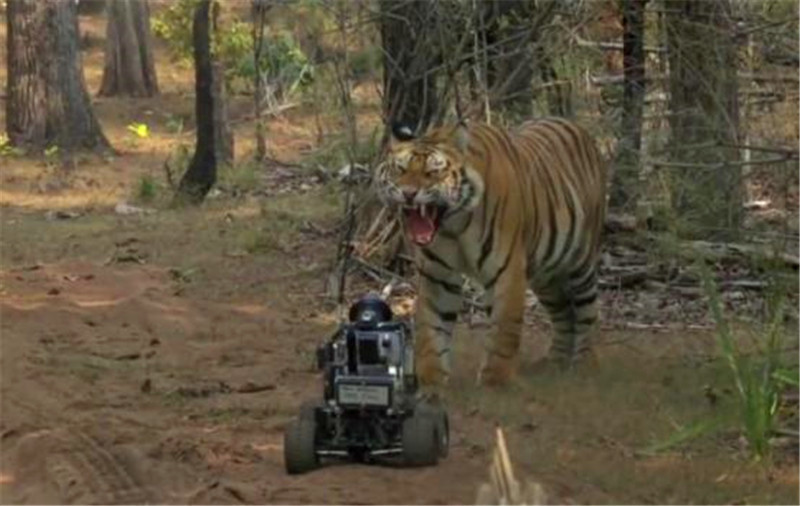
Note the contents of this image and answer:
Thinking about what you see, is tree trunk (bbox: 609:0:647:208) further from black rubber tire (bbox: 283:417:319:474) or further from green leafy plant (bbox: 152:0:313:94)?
green leafy plant (bbox: 152:0:313:94)

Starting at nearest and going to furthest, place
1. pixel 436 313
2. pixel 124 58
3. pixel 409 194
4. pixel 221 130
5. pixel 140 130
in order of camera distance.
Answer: pixel 409 194, pixel 436 313, pixel 221 130, pixel 140 130, pixel 124 58

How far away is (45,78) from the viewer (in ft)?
72.6

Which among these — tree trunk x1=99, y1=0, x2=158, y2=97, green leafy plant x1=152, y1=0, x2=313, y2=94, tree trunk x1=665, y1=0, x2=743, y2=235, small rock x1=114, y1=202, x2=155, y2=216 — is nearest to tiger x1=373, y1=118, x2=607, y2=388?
tree trunk x1=665, y1=0, x2=743, y2=235

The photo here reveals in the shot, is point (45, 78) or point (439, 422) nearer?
point (439, 422)

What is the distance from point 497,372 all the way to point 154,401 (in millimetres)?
1676

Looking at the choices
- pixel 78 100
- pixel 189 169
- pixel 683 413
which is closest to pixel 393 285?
pixel 683 413

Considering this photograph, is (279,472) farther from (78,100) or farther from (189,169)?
(78,100)

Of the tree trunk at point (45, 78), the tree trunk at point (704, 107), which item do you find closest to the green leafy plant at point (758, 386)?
the tree trunk at point (704, 107)

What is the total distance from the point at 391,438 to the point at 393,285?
502 cm

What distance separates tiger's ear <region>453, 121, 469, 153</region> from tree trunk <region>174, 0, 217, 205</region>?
30.9ft

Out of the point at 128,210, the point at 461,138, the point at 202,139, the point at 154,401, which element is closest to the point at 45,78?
the point at 202,139

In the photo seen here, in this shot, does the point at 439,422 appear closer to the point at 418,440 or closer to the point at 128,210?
the point at 418,440

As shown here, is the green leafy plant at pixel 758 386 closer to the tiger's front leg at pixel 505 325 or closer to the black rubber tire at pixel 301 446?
the black rubber tire at pixel 301 446

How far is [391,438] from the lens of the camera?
7254 millimetres
